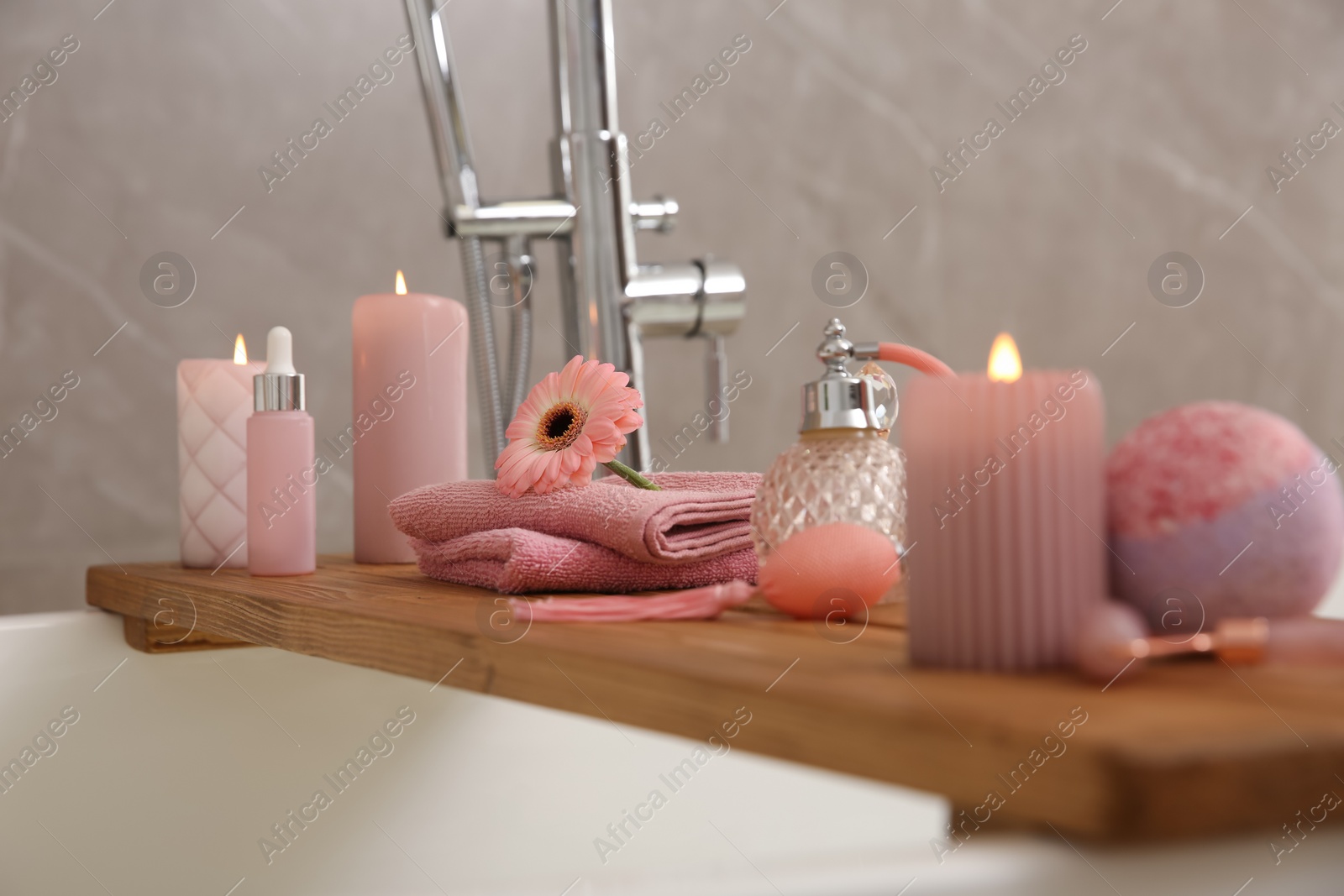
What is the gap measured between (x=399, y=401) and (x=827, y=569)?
0.43 meters

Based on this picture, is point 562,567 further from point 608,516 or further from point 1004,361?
point 1004,361

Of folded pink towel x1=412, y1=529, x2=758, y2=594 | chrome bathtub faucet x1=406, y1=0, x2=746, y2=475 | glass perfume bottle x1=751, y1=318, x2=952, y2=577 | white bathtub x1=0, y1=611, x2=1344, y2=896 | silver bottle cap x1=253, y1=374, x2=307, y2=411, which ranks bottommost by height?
white bathtub x1=0, y1=611, x2=1344, y2=896

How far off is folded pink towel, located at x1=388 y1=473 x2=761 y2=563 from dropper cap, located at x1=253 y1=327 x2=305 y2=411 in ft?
0.36

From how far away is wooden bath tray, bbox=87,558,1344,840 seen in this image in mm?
287

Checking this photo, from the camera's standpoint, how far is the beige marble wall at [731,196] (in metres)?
1.31

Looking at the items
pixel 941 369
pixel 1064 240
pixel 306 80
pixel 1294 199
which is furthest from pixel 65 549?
pixel 1294 199

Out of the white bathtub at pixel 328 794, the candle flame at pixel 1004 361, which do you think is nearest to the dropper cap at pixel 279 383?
the white bathtub at pixel 328 794

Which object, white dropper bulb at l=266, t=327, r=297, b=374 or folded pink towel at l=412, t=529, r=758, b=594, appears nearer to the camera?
folded pink towel at l=412, t=529, r=758, b=594

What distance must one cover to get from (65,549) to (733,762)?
2.72 ft

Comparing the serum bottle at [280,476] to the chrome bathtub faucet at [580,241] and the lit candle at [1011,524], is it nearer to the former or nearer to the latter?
the chrome bathtub faucet at [580,241]

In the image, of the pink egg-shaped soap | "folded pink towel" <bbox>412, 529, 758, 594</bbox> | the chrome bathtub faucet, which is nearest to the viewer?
the pink egg-shaped soap

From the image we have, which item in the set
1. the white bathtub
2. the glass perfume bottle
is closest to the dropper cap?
the white bathtub

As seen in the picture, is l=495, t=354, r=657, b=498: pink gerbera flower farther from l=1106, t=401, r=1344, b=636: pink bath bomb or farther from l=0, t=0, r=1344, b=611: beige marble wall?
l=0, t=0, r=1344, b=611: beige marble wall

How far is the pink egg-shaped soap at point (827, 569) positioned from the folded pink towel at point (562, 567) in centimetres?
13
